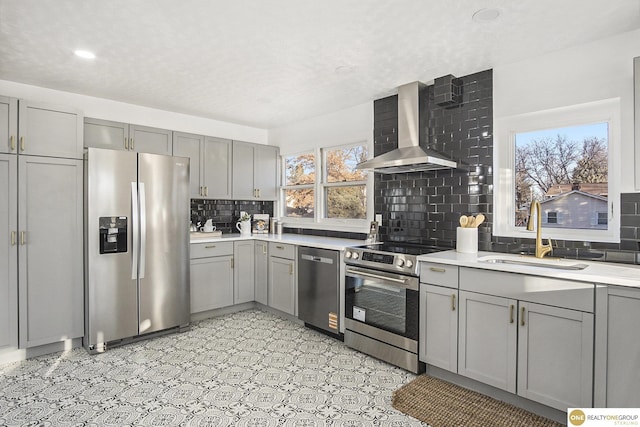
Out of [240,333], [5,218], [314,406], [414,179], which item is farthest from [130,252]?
[414,179]

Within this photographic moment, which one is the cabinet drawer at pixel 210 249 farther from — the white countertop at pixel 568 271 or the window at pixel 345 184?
the white countertop at pixel 568 271

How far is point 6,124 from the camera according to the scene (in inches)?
117

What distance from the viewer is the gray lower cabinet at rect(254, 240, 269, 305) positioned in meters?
4.32

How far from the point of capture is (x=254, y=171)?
4.94 meters

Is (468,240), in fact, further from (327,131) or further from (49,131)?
(49,131)

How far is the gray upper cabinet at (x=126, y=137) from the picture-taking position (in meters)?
3.62

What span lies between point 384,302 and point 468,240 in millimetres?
858

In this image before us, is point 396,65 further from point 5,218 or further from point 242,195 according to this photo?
point 5,218

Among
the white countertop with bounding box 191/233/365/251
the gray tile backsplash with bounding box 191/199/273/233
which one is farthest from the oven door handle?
the gray tile backsplash with bounding box 191/199/273/233

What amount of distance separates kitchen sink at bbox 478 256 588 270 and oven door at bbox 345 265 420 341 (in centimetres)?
58

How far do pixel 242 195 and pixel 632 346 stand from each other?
160 inches

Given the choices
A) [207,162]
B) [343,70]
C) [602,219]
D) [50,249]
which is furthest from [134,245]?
[602,219]

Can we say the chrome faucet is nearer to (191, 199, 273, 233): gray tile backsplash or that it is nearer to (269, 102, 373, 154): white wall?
(269, 102, 373, 154): white wall

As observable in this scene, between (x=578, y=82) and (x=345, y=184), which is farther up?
(x=578, y=82)
